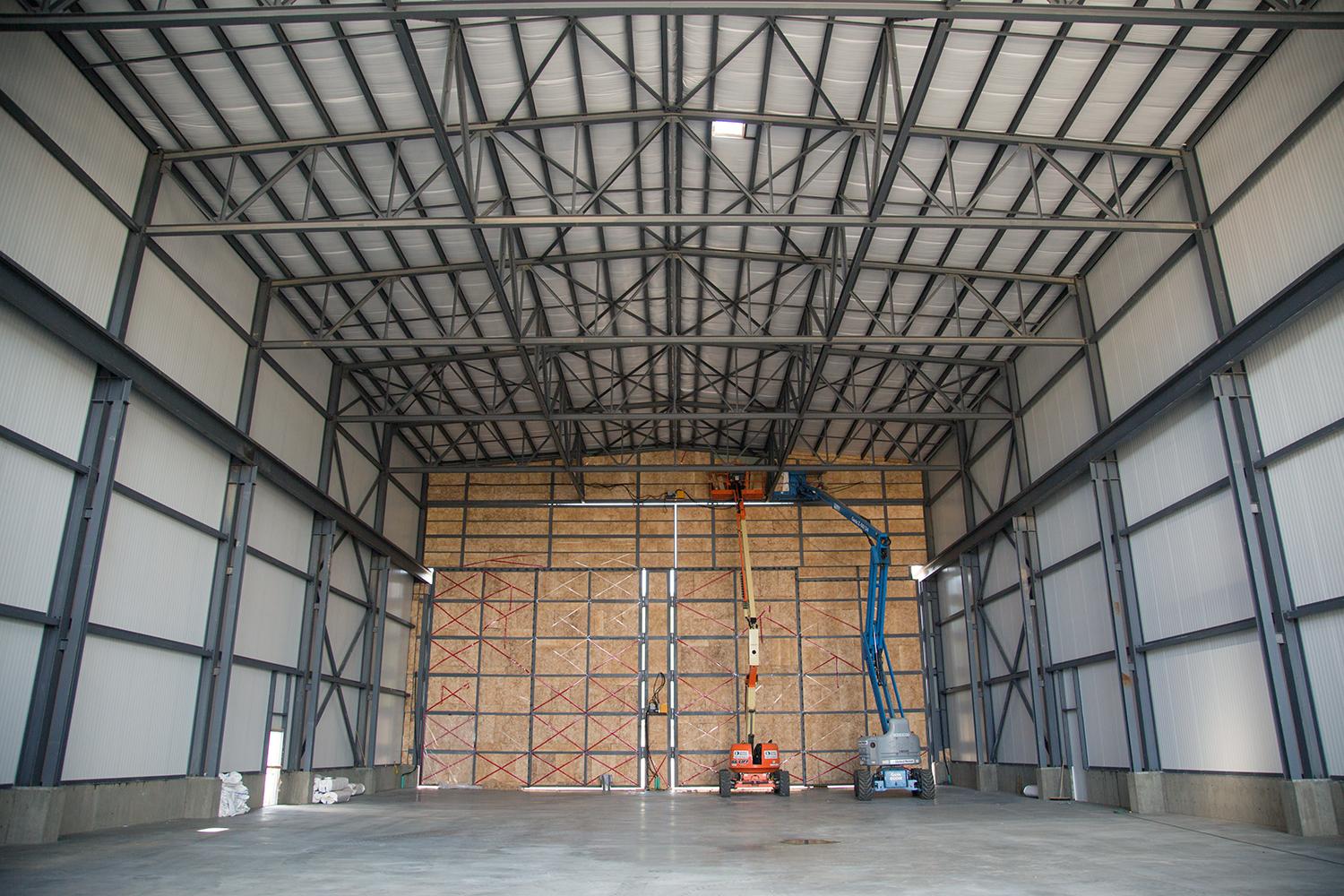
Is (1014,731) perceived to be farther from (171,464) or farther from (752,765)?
(171,464)

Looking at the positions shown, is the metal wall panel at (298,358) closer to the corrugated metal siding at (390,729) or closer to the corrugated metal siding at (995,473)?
the corrugated metal siding at (390,729)

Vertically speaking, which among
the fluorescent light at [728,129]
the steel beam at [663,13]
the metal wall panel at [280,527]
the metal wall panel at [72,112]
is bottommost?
the metal wall panel at [280,527]

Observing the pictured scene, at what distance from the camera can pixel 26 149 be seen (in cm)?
1366

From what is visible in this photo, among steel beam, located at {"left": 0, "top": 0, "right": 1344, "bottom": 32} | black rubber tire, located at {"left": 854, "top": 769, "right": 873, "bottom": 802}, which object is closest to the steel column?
steel beam, located at {"left": 0, "top": 0, "right": 1344, "bottom": 32}

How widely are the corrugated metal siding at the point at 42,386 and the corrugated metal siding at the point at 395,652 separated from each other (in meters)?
16.5

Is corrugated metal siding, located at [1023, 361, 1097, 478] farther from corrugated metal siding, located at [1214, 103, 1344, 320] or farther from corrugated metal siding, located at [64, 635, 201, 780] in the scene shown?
corrugated metal siding, located at [64, 635, 201, 780]

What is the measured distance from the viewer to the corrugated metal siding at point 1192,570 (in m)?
16.3

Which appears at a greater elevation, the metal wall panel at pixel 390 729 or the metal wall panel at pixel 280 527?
the metal wall panel at pixel 280 527

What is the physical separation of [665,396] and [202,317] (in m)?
17.4

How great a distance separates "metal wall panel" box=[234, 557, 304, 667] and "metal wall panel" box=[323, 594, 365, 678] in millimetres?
2241

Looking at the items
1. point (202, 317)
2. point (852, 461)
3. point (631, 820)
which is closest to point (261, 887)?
point (631, 820)

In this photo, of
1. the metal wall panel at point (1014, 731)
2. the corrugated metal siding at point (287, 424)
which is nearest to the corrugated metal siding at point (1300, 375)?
the metal wall panel at point (1014, 731)

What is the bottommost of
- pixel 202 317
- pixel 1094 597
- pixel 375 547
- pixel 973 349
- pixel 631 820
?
pixel 631 820

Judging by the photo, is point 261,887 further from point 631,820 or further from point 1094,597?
point 1094,597
